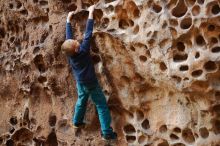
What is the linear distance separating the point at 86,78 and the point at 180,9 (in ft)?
2.73

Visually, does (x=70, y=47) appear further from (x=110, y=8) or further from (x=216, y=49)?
(x=216, y=49)

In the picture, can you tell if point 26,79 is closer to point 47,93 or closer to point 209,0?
point 47,93

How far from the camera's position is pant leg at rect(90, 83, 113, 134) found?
3.58m

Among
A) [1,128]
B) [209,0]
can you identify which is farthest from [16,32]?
[209,0]

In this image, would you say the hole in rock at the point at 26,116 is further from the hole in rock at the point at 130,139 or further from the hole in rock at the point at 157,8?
the hole in rock at the point at 157,8

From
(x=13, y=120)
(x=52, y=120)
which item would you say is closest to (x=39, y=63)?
(x=52, y=120)

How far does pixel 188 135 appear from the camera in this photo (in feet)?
11.0

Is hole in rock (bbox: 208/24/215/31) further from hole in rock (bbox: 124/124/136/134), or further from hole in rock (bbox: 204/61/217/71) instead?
hole in rock (bbox: 124/124/136/134)

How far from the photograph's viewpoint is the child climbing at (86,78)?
350 cm

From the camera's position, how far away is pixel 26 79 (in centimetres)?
415

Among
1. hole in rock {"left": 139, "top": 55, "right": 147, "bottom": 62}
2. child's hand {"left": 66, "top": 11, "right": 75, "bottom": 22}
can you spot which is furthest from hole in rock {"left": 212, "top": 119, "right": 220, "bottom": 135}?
child's hand {"left": 66, "top": 11, "right": 75, "bottom": 22}

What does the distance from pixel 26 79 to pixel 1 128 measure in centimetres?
53

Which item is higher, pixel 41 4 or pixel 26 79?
pixel 41 4

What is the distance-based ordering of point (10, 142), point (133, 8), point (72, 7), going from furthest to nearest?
point (10, 142) < point (72, 7) < point (133, 8)
